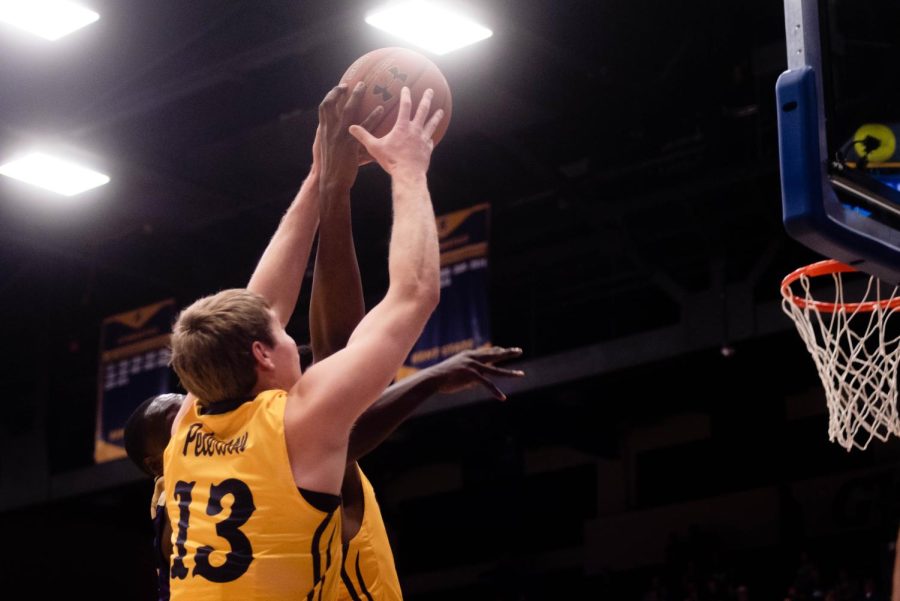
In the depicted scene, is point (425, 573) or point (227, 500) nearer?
point (227, 500)

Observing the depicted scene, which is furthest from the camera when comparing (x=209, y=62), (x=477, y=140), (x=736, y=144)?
(x=477, y=140)

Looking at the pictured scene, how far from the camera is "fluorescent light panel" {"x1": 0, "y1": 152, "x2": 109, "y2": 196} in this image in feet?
34.9

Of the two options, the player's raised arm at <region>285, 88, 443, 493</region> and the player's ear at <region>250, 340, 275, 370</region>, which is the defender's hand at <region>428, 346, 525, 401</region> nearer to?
the player's raised arm at <region>285, 88, 443, 493</region>

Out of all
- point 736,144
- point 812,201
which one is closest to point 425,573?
point 736,144

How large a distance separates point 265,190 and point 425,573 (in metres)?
6.89

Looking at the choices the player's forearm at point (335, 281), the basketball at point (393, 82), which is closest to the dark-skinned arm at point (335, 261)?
the player's forearm at point (335, 281)

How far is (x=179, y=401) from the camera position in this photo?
3691 millimetres

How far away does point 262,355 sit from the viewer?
8.54 ft

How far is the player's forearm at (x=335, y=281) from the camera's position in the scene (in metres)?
3.09

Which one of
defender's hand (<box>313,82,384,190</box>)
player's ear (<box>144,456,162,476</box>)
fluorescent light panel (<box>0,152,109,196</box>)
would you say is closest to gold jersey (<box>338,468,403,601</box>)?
defender's hand (<box>313,82,384,190</box>)

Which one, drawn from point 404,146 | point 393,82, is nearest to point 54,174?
point 393,82

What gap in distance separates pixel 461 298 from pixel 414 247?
7975 mm

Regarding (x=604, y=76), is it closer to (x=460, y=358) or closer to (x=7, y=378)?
(x=460, y=358)

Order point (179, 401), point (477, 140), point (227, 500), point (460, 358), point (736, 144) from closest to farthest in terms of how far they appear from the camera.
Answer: point (227, 500)
point (460, 358)
point (179, 401)
point (736, 144)
point (477, 140)
